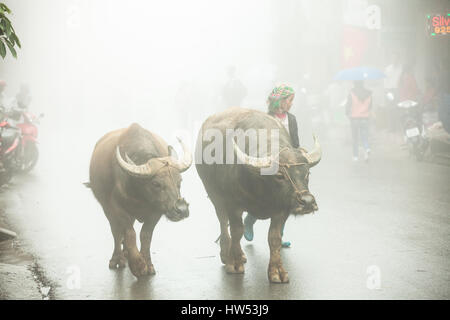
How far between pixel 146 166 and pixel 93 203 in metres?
5.25

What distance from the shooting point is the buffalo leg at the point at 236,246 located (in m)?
6.69

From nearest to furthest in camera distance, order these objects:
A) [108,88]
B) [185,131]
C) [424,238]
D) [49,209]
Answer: [424,238], [49,209], [185,131], [108,88]

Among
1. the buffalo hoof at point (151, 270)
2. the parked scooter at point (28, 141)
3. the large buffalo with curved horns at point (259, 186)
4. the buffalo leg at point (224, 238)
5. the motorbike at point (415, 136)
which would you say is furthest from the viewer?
the motorbike at point (415, 136)

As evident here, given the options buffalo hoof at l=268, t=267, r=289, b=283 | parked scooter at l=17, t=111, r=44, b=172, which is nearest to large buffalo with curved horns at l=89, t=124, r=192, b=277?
buffalo hoof at l=268, t=267, r=289, b=283

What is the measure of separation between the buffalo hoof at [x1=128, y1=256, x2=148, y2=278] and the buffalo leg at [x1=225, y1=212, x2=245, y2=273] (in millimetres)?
829

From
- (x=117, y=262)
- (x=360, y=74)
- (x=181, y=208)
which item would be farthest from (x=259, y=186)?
(x=360, y=74)

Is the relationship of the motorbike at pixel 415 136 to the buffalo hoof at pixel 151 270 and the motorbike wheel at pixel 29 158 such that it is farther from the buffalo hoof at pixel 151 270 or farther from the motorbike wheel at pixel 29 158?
the buffalo hoof at pixel 151 270

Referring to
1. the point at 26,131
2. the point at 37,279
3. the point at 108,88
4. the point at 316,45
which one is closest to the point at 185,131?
the point at 316,45

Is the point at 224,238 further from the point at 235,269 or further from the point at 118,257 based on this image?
the point at 118,257

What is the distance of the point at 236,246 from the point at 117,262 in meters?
1.26

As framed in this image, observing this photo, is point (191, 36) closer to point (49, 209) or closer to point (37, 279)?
point (49, 209)

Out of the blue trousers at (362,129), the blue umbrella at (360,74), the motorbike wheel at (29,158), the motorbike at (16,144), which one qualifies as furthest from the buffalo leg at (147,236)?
the blue umbrella at (360,74)

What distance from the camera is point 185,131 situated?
1000 inches
